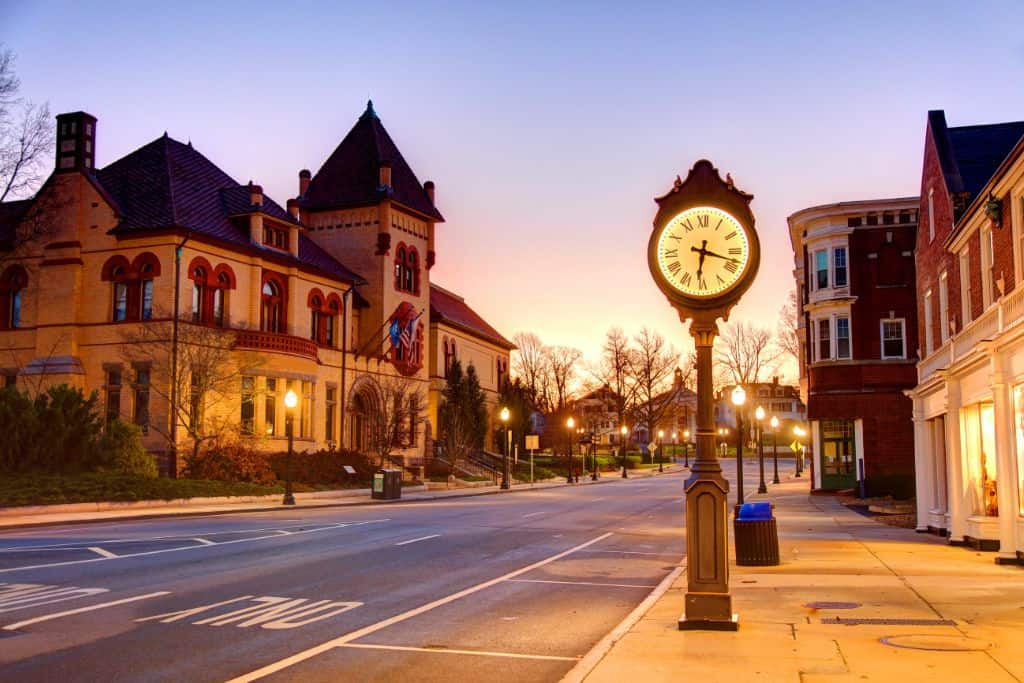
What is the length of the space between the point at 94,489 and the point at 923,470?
2380 cm

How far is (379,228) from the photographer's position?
57500 mm

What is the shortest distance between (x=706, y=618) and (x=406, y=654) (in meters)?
2.94

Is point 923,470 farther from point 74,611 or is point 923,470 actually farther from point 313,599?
point 74,611

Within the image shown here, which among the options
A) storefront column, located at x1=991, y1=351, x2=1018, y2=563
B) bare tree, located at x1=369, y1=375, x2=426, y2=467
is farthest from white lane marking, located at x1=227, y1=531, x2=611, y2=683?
bare tree, located at x1=369, y1=375, x2=426, y2=467

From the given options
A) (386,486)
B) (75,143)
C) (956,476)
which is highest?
(75,143)

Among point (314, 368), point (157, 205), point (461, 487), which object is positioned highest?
point (157, 205)

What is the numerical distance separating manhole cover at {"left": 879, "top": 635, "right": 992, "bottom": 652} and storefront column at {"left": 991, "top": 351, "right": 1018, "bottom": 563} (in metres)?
8.54

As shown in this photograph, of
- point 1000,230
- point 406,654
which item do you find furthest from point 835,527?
point 406,654

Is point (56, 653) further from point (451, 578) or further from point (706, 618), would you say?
point (451, 578)

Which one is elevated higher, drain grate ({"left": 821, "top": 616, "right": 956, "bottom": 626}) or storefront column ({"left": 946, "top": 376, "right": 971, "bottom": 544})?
storefront column ({"left": 946, "top": 376, "right": 971, "bottom": 544})

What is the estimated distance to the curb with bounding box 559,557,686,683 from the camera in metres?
8.25

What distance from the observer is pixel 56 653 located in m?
9.28

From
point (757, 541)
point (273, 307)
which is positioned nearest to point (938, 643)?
point (757, 541)

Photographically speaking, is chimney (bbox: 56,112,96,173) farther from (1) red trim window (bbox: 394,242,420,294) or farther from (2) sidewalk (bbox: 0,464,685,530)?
(1) red trim window (bbox: 394,242,420,294)
